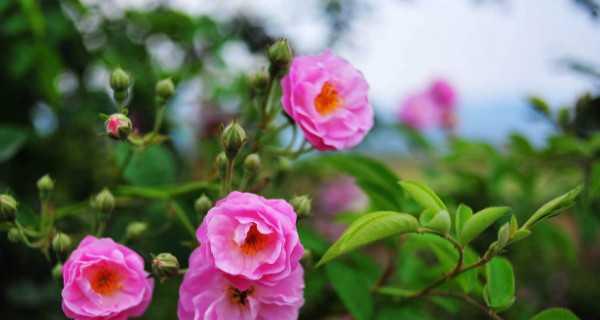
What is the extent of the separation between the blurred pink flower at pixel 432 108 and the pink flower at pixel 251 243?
1.20 meters

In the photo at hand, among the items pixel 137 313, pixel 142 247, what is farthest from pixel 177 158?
pixel 137 313

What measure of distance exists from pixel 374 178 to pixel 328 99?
5.0 inches

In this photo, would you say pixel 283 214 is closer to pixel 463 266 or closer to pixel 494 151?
pixel 463 266

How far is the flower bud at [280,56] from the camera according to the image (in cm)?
63

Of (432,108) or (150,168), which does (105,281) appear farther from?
(432,108)

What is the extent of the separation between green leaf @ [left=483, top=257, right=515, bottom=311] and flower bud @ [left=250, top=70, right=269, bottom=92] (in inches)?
11.9

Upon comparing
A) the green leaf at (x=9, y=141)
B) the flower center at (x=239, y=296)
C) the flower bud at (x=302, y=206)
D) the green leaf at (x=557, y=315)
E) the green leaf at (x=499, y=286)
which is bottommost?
the green leaf at (x=9, y=141)

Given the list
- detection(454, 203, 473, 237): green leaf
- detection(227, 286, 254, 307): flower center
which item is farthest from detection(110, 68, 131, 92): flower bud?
detection(454, 203, 473, 237): green leaf

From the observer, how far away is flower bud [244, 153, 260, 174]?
63 centimetres

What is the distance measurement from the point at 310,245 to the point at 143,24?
738 millimetres

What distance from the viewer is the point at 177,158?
1330 mm

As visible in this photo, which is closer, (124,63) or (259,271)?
(259,271)

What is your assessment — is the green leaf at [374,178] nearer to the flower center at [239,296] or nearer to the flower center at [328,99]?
the flower center at [328,99]

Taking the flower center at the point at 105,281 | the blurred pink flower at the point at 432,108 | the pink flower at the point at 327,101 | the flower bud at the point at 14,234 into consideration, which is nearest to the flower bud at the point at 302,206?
the pink flower at the point at 327,101
